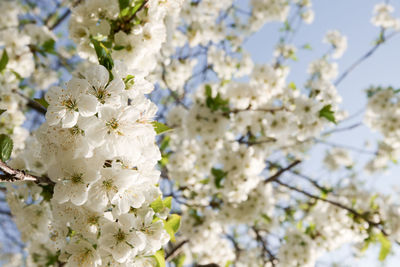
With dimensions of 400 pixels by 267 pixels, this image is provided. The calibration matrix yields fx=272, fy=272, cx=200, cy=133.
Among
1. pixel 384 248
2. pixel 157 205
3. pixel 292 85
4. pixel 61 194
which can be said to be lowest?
pixel 384 248

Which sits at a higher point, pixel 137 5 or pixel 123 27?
pixel 137 5

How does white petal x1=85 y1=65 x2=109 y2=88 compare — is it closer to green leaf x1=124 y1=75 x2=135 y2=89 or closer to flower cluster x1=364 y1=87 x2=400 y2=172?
green leaf x1=124 y1=75 x2=135 y2=89

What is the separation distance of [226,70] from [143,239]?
3881mm

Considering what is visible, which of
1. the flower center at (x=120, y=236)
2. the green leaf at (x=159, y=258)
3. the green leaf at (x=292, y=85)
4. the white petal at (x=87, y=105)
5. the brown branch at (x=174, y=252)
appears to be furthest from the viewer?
the green leaf at (x=292, y=85)

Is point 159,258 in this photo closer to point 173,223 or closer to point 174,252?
point 173,223

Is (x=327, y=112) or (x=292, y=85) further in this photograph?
(x=292, y=85)

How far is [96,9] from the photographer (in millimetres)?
1612

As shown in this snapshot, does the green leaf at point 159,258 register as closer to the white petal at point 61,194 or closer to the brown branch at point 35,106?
the white petal at point 61,194

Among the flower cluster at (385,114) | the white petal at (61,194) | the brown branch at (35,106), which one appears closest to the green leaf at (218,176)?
the brown branch at (35,106)

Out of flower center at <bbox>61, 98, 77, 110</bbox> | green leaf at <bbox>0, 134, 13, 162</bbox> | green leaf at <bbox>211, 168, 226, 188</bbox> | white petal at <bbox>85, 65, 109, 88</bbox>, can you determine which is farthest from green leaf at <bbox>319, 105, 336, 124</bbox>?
green leaf at <bbox>0, 134, 13, 162</bbox>

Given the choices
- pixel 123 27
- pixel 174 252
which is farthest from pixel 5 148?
pixel 174 252

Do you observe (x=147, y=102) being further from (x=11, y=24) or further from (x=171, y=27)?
(x=11, y=24)

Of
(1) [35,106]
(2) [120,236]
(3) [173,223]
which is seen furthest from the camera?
(1) [35,106]

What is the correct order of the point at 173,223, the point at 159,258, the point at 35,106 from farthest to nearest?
the point at 35,106 → the point at 173,223 → the point at 159,258
